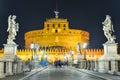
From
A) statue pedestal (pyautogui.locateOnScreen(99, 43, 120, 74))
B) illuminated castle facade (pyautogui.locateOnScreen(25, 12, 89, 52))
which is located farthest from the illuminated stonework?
statue pedestal (pyautogui.locateOnScreen(99, 43, 120, 74))

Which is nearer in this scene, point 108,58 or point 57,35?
point 108,58

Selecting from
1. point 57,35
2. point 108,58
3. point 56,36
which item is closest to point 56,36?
point 56,36

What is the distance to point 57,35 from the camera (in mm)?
180125

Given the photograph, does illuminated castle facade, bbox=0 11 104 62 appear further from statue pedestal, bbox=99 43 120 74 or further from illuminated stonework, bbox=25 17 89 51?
statue pedestal, bbox=99 43 120 74

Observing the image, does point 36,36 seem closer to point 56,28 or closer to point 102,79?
point 56,28

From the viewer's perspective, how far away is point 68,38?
593ft

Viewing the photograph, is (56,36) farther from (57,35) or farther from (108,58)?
(108,58)

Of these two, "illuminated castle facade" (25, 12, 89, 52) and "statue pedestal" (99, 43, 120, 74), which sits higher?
"illuminated castle facade" (25, 12, 89, 52)

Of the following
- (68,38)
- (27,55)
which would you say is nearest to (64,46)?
(68,38)

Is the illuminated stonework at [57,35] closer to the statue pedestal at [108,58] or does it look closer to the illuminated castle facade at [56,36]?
the illuminated castle facade at [56,36]

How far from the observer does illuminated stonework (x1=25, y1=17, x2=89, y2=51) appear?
17700 centimetres

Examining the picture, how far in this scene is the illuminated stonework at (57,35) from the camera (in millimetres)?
177000

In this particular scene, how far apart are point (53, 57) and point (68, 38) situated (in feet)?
104

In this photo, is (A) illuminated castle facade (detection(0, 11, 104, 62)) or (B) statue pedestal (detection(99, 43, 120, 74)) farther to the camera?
(A) illuminated castle facade (detection(0, 11, 104, 62))
